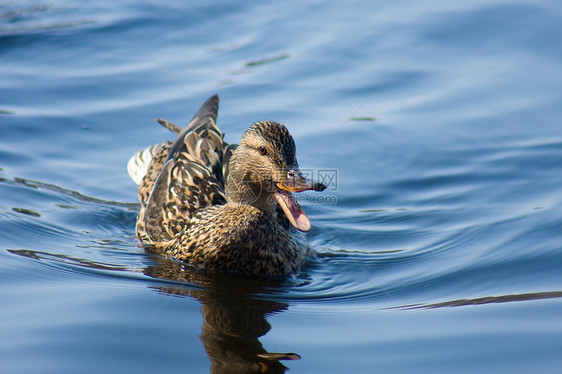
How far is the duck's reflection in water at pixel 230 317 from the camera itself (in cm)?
459

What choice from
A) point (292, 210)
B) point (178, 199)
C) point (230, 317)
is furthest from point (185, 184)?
point (230, 317)

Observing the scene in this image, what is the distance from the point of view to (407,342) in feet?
15.7

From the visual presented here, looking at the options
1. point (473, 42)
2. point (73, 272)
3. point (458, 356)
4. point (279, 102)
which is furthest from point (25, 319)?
point (473, 42)

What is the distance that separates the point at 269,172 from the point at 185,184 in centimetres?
146

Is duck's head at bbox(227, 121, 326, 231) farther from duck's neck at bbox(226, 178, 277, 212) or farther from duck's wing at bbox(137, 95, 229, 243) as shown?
duck's wing at bbox(137, 95, 229, 243)

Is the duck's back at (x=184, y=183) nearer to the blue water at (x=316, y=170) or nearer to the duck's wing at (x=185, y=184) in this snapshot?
the duck's wing at (x=185, y=184)

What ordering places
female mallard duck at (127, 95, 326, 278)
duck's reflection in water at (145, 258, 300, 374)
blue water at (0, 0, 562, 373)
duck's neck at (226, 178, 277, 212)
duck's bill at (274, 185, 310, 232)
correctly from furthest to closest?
1. duck's neck at (226, 178, 277, 212)
2. female mallard duck at (127, 95, 326, 278)
3. duck's bill at (274, 185, 310, 232)
4. blue water at (0, 0, 562, 373)
5. duck's reflection in water at (145, 258, 300, 374)

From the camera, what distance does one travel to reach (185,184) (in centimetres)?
745

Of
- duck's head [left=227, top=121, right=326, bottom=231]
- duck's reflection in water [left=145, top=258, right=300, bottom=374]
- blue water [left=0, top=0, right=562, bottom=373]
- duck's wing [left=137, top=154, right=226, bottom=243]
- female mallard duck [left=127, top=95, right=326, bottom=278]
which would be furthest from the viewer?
duck's wing [left=137, top=154, right=226, bottom=243]

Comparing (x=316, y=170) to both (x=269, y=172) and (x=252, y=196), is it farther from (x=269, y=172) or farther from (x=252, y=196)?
(x=269, y=172)

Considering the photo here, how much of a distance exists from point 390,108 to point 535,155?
229cm

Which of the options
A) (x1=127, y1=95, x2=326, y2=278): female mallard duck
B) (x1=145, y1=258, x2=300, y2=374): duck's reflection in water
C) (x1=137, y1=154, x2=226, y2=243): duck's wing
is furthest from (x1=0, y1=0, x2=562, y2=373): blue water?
(x1=137, y1=154, x2=226, y2=243): duck's wing

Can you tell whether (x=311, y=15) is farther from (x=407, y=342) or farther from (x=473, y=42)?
(x=407, y=342)

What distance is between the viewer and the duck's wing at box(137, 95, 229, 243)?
7355 mm
